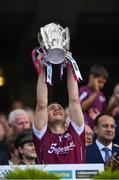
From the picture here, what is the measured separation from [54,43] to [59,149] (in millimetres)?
1069

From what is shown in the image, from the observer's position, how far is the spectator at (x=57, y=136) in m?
8.67

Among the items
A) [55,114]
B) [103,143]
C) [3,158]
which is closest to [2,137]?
[3,158]

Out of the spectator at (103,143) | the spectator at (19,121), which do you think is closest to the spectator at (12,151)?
the spectator at (19,121)

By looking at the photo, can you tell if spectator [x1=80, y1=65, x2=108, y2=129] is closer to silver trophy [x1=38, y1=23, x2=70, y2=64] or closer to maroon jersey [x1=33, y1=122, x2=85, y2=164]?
maroon jersey [x1=33, y1=122, x2=85, y2=164]

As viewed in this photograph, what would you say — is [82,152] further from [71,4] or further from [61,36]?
[71,4]

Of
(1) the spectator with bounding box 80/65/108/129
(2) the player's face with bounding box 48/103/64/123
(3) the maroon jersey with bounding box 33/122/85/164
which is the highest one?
(1) the spectator with bounding box 80/65/108/129

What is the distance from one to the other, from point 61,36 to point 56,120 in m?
0.89

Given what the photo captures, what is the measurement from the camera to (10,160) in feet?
32.8

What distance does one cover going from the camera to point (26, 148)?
959cm

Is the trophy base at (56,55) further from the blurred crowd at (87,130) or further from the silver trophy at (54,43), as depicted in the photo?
the blurred crowd at (87,130)

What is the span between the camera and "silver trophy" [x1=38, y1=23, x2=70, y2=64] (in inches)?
336

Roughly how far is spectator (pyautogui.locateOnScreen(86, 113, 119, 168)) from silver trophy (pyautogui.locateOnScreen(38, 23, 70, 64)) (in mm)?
1360

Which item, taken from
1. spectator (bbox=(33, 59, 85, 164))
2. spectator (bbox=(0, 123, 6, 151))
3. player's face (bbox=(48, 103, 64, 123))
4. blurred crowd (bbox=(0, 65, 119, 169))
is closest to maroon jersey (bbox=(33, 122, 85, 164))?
spectator (bbox=(33, 59, 85, 164))

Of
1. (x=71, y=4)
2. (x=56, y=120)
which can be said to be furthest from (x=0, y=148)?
(x=71, y=4)
